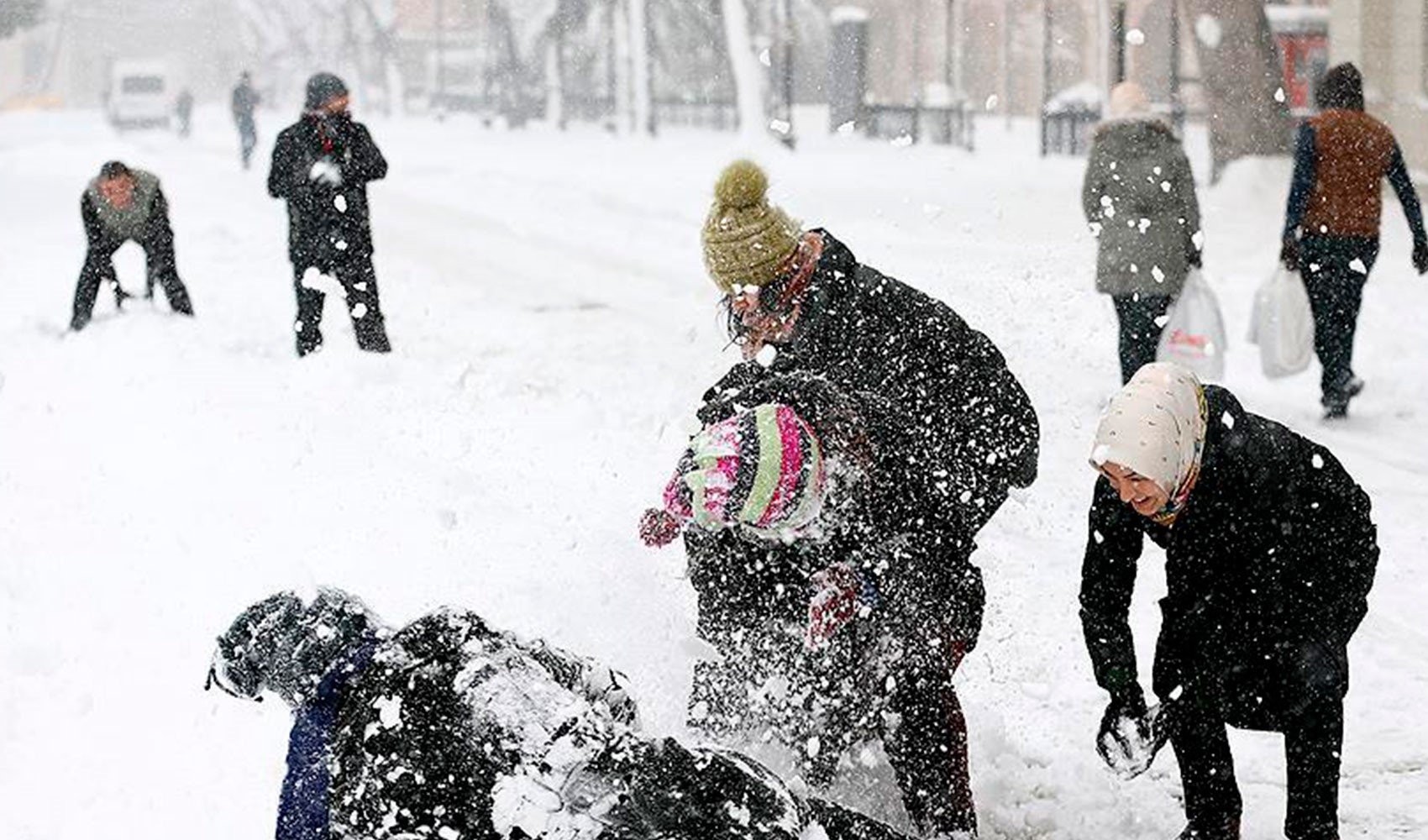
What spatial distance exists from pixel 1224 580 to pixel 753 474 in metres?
1.17

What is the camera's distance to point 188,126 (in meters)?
47.2

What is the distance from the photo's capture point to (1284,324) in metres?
9.47

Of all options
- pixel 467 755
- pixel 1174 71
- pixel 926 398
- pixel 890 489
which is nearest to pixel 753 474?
pixel 890 489

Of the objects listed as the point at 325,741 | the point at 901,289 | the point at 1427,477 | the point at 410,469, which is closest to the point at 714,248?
the point at 901,289

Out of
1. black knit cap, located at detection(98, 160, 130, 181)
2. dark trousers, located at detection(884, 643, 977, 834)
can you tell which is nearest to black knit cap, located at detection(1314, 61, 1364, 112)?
dark trousers, located at detection(884, 643, 977, 834)

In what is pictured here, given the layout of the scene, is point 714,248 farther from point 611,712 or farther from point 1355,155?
point 1355,155

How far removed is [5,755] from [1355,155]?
→ 7.16 metres

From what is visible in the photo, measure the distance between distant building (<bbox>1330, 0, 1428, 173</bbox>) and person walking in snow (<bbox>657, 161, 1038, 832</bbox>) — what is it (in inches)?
703

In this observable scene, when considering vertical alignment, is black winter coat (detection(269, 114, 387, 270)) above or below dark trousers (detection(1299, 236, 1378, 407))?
above

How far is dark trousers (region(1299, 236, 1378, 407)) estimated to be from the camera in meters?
9.38

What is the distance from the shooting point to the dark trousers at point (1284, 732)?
3.90 metres

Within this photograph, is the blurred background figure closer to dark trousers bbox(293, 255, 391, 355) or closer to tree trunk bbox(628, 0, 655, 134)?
tree trunk bbox(628, 0, 655, 134)

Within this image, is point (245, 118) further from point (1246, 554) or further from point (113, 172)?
point (1246, 554)

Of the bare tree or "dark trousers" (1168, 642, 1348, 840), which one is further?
the bare tree
